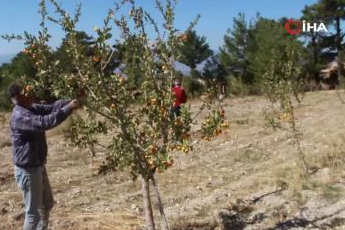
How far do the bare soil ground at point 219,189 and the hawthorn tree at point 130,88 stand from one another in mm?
1615

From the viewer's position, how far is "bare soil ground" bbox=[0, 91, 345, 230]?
5.84 meters

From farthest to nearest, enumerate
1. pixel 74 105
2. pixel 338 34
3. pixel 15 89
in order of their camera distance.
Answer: pixel 338 34
pixel 15 89
pixel 74 105

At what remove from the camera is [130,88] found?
14.5ft

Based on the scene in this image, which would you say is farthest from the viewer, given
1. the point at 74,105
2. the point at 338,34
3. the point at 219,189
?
the point at 338,34

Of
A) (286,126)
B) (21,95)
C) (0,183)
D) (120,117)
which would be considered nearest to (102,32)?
(120,117)

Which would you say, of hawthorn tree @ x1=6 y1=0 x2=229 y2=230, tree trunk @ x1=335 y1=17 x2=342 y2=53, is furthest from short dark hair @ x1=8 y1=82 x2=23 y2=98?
tree trunk @ x1=335 y1=17 x2=342 y2=53

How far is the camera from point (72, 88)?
4133mm

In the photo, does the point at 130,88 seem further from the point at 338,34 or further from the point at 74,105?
the point at 338,34

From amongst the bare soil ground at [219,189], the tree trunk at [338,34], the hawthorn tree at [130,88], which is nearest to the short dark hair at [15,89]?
the hawthorn tree at [130,88]

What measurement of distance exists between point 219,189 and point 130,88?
327cm

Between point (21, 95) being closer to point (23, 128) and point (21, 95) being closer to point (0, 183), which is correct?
point (23, 128)

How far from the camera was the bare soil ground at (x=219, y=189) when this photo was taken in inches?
230

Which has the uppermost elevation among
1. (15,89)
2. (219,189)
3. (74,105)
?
(15,89)

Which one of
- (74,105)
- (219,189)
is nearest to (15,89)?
(74,105)
